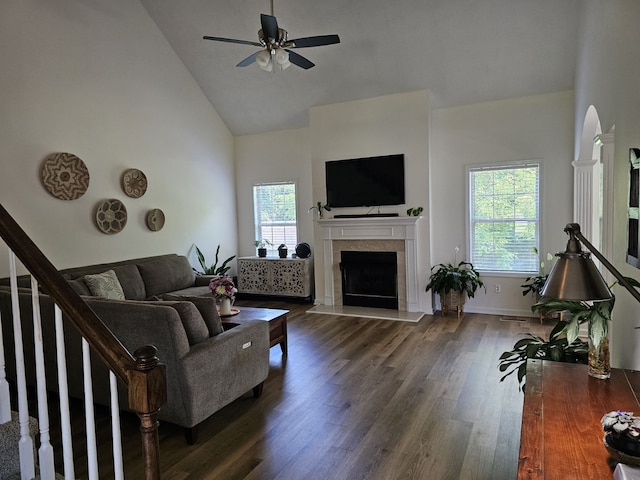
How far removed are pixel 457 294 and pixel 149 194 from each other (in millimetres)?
4584

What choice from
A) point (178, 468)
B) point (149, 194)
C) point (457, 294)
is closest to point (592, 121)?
point (457, 294)

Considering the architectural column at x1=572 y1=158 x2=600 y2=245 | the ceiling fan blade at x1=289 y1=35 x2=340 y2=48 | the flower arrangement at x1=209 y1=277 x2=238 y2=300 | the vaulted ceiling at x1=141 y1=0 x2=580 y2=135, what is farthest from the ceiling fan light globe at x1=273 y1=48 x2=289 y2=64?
the architectural column at x1=572 y1=158 x2=600 y2=245

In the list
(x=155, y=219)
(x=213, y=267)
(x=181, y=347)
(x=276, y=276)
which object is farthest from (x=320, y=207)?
(x=181, y=347)

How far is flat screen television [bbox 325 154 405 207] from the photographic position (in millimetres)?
6098

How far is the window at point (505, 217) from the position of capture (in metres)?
5.75

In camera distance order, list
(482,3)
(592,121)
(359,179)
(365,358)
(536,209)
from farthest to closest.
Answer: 1. (359,179)
2. (536,209)
3. (482,3)
4. (365,358)
5. (592,121)

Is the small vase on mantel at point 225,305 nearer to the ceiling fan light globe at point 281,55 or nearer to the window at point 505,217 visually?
the ceiling fan light globe at point 281,55

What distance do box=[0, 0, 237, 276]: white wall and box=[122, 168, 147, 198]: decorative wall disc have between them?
88 millimetres

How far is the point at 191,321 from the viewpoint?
2.81 m

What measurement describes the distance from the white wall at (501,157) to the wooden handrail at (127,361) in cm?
536

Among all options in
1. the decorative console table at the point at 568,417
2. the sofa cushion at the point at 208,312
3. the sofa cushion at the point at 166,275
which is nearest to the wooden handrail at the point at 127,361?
the decorative console table at the point at 568,417

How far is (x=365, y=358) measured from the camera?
4289mm

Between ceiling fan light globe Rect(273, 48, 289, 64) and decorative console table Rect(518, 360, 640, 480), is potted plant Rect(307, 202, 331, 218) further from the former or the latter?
decorative console table Rect(518, 360, 640, 480)

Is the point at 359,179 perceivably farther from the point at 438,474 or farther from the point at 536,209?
the point at 438,474
